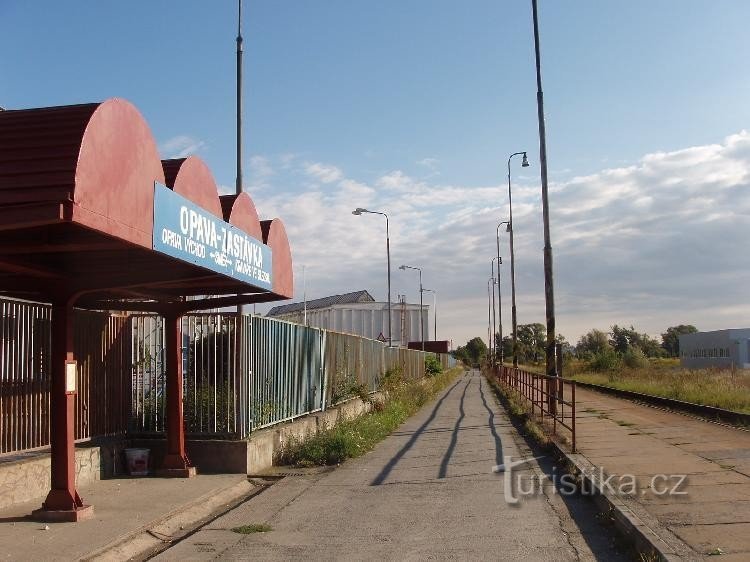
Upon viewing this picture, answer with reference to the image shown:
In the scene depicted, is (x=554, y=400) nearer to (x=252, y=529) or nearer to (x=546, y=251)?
(x=546, y=251)

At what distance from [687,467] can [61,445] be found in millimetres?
8365

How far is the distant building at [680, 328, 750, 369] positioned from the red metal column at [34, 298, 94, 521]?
64.0 meters

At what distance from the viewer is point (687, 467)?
1160cm

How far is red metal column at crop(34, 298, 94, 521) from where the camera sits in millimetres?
8648

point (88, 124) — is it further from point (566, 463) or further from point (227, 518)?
point (566, 463)

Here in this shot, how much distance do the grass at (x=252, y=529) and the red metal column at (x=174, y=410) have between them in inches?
125

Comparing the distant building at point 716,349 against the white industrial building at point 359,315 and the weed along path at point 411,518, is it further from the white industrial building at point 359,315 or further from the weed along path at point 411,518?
the weed along path at point 411,518

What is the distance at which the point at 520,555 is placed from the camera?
7.23 m

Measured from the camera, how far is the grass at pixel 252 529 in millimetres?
8591

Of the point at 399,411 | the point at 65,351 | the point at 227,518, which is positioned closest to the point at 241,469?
the point at 227,518

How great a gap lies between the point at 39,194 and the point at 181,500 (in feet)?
16.3

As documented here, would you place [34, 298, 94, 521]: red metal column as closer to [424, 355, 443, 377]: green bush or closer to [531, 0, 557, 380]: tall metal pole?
[531, 0, 557, 380]: tall metal pole

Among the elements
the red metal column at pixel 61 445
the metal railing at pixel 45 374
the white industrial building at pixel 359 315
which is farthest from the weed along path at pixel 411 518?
the white industrial building at pixel 359 315

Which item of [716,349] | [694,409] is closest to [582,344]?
[716,349]
